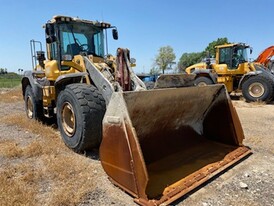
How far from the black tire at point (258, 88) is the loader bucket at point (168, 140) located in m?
6.90

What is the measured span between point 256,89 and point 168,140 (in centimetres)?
796

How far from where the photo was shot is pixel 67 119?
476cm

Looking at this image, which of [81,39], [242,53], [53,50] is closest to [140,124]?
[81,39]

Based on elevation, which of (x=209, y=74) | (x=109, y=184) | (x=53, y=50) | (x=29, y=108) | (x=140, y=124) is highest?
(x=53, y=50)

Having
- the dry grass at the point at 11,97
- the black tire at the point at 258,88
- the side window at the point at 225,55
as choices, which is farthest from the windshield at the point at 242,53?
the dry grass at the point at 11,97

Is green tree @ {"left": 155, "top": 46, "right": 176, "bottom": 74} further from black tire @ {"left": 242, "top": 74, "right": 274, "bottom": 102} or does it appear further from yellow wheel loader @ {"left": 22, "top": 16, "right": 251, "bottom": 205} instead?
yellow wheel loader @ {"left": 22, "top": 16, "right": 251, "bottom": 205}

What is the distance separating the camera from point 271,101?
11.0 m

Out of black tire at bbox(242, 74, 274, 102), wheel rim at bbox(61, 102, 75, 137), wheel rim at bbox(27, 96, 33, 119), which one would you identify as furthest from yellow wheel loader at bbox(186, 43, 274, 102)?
wheel rim at bbox(61, 102, 75, 137)

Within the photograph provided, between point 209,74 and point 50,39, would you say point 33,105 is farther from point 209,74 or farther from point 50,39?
point 209,74

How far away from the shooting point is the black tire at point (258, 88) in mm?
10344

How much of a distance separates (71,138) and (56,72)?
1818 mm

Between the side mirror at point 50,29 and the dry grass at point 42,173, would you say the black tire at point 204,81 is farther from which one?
the dry grass at point 42,173

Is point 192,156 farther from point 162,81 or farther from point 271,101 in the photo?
point 271,101

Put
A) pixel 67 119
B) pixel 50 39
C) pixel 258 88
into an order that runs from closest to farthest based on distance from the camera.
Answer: pixel 67 119 → pixel 50 39 → pixel 258 88
